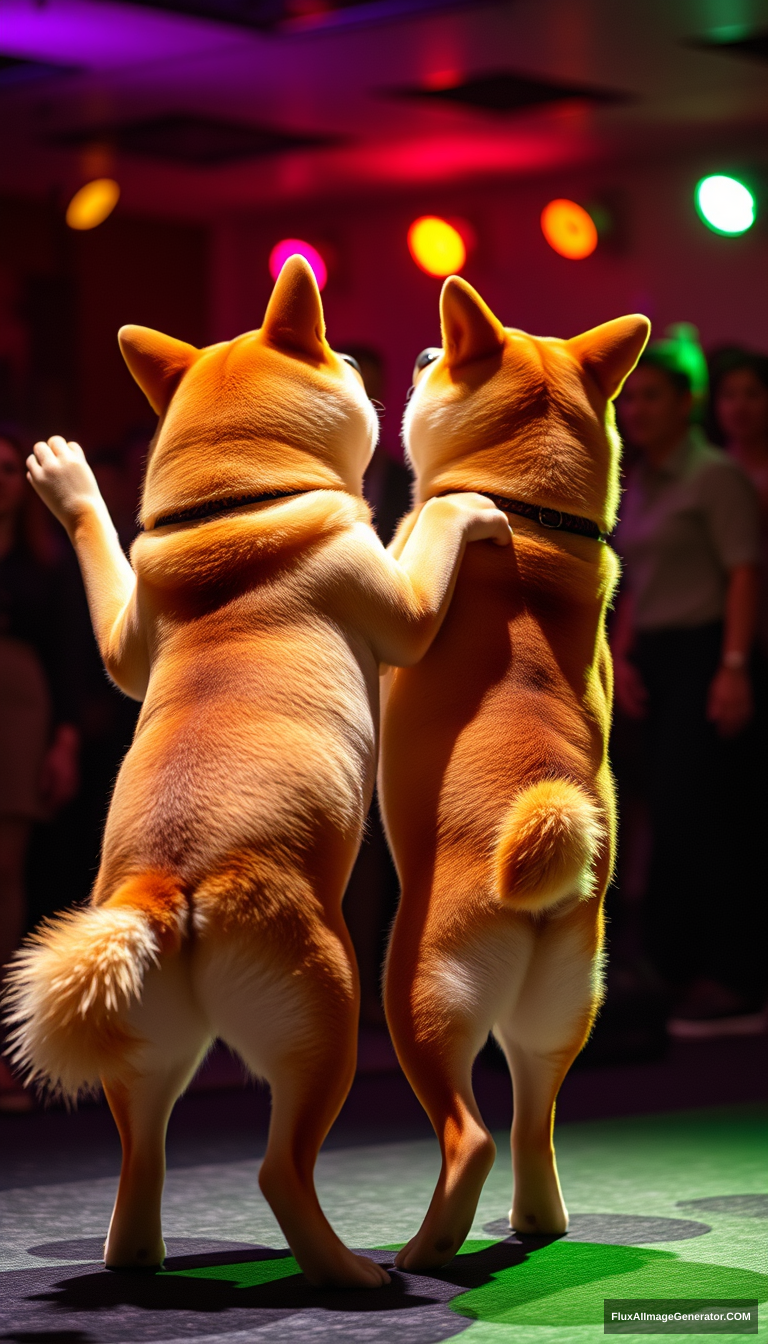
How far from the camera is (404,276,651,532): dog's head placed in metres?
2.20

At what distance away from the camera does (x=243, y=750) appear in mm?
1938

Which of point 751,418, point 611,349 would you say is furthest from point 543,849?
point 751,418

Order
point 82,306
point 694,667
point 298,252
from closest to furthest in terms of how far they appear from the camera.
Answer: point 694,667, point 298,252, point 82,306

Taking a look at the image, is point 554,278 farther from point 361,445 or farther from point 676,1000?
point 361,445

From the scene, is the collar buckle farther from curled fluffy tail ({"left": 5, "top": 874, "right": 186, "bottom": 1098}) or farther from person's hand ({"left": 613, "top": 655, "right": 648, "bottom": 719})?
person's hand ({"left": 613, "top": 655, "right": 648, "bottom": 719})

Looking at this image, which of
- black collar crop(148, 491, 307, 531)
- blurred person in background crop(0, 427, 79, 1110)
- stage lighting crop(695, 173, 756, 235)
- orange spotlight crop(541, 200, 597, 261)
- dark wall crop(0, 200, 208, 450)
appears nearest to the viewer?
black collar crop(148, 491, 307, 531)

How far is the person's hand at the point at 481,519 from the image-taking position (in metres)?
2.13

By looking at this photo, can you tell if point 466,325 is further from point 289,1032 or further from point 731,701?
point 731,701

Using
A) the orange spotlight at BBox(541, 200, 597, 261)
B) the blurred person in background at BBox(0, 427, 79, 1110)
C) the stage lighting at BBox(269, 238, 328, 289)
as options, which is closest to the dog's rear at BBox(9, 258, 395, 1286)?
the blurred person in background at BBox(0, 427, 79, 1110)

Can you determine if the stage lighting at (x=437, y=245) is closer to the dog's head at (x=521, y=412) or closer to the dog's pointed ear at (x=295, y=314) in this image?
the dog's head at (x=521, y=412)

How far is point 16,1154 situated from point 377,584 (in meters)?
1.44

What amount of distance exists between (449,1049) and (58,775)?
6.22 ft

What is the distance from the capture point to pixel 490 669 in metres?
2.14

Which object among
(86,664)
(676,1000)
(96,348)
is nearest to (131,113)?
(96,348)
